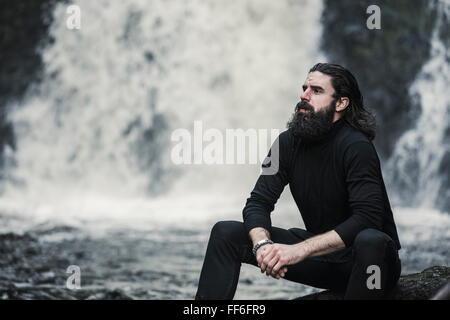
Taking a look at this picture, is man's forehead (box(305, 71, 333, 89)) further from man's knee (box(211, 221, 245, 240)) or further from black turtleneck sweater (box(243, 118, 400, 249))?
man's knee (box(211, 221, 245, 240))

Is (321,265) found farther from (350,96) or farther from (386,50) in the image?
(386,50)

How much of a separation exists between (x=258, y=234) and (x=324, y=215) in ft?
1.12

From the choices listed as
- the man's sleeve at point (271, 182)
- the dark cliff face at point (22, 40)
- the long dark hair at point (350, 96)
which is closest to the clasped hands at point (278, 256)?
the man's sleeve at point (271, 182)

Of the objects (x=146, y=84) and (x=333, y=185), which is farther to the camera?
(x=146, y=84)

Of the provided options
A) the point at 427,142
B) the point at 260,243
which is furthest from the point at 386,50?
the point at 260,243

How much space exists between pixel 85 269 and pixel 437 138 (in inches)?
427

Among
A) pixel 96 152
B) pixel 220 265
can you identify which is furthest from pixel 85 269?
pixel 96 152

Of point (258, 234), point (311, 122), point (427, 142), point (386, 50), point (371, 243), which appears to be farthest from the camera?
point (386, 50)

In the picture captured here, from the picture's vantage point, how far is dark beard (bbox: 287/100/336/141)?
294 cm

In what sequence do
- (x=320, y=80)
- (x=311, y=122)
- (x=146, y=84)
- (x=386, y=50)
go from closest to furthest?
(x=311, y=122)
(x=320, y=80)
(x=386, y=50)
(x=146, y=84)

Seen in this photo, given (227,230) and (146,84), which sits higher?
(146,84)

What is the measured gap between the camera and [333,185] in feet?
9.45

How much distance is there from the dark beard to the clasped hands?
1.79 feet
